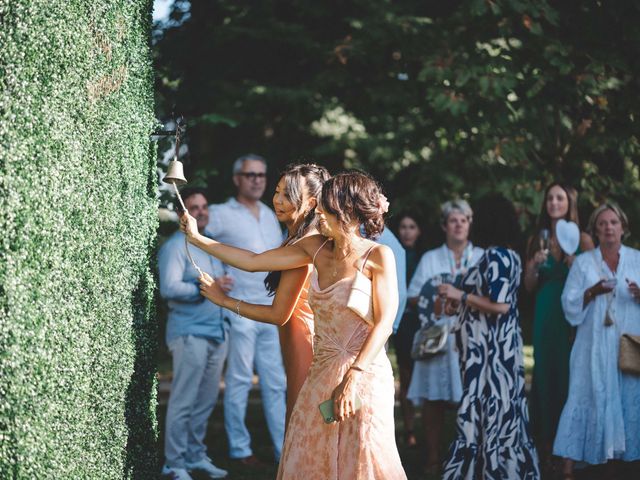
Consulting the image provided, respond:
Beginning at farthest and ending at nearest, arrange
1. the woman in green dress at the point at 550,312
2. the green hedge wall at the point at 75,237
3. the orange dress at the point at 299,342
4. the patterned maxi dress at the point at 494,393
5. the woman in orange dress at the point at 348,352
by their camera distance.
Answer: the woman in green dress at the point at 550,312 < the patterned maxi dress at the point at 494,393 < the orange dress at the point at 299,342 < the woman in orange dress at the point at 348,352 < the green hedge wall at the point at 75,237

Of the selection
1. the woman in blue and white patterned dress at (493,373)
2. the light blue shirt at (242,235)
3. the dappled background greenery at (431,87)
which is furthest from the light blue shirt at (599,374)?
the light blue shirt at (242,235)

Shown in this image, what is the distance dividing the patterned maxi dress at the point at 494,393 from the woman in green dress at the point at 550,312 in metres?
1.17

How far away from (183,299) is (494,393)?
242 centimetres

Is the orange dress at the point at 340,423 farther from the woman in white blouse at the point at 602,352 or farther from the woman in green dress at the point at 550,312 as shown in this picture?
the woman in green dress at the point at 550,312

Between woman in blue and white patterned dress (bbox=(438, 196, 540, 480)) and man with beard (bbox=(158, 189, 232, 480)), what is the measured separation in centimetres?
198

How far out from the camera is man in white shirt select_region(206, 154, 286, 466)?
762cm

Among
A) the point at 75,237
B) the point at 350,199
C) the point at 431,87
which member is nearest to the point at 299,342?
the point at 350,199

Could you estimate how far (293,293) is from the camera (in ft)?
15.3

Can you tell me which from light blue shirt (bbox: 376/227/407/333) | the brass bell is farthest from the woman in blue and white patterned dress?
the brass bell

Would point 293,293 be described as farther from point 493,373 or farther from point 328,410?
point 493,373

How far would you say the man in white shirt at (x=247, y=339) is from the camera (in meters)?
7.62

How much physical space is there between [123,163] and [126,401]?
1.18 m

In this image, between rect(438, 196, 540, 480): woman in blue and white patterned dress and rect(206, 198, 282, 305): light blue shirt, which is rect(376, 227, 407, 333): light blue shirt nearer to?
rect(438, 196, 540, 480): woman in blue and white patterned dress

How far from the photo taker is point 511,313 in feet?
20.9
